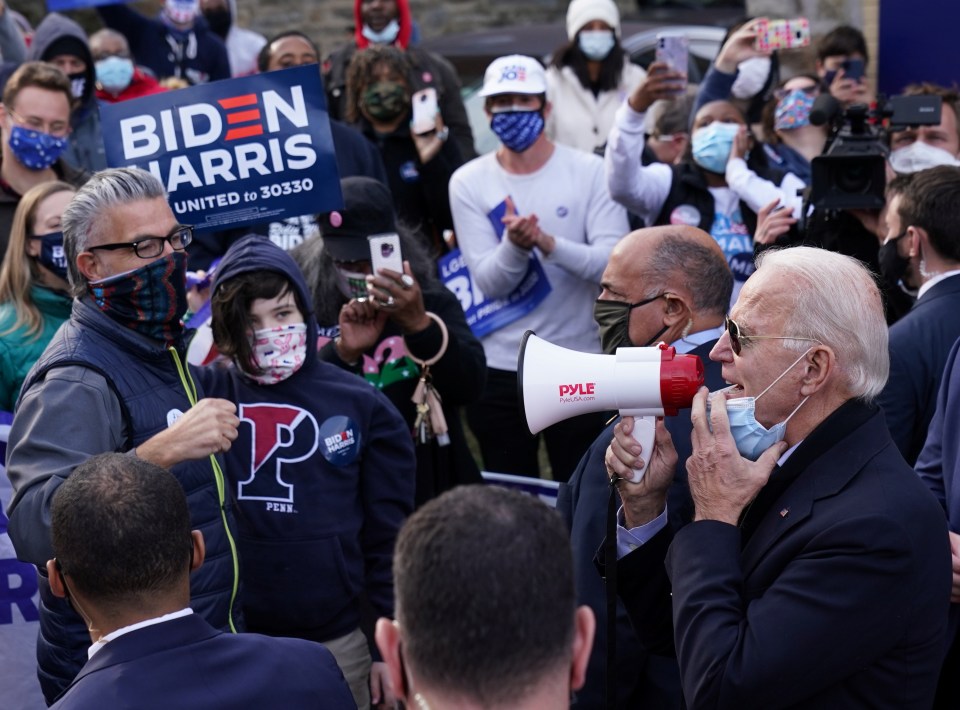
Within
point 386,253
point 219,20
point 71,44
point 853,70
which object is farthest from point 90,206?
point 219,20

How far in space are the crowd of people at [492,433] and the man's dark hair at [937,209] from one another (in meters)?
0.01

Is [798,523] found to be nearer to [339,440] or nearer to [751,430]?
[751,430]

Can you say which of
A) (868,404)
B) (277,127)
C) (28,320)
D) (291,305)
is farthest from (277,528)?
(868,404)

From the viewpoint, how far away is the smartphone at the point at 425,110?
21.2ft

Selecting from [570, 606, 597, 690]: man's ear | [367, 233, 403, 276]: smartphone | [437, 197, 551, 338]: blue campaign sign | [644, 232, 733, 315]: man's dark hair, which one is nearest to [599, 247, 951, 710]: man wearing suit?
[644, 232, 733, 315]: man's dark hair

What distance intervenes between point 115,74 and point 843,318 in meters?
6.55

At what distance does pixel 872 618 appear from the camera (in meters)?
2.64

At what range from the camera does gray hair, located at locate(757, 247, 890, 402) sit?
2.87 m

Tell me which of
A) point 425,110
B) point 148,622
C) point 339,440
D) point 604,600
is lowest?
point 604,600

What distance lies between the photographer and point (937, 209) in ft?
14.6

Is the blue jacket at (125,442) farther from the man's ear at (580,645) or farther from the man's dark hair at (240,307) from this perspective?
the man's ear at (580,645)

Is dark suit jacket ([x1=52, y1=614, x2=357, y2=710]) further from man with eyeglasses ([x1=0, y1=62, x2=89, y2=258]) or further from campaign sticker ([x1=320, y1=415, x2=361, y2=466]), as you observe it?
man with eyeglasses ([x1=0, y1=62, x2=89, y2=258])

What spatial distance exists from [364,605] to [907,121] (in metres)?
3.08

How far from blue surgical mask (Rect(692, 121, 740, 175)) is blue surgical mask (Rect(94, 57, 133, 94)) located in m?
4.08
